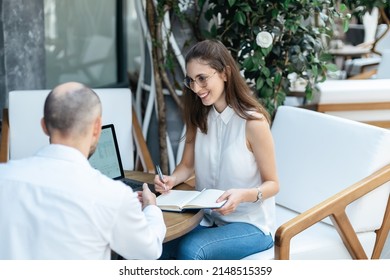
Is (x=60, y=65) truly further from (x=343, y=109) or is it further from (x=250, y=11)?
(x=343, y=109)

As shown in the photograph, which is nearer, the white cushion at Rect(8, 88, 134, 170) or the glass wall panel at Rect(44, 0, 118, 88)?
the white cushion at Rect(8, 88, 134, 170)

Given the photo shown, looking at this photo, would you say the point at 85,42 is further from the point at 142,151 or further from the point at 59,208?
the point at 59,208

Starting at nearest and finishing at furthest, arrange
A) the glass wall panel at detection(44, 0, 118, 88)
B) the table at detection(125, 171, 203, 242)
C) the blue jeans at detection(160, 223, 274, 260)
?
the table at detection(125, 171, 203, 242), the blue jeans at detection(160, 223, 274, 260), the glass wall panel at detection(44, 0, 118, 88)

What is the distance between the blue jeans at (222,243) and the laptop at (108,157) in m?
0.47

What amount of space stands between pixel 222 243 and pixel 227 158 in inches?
14.4

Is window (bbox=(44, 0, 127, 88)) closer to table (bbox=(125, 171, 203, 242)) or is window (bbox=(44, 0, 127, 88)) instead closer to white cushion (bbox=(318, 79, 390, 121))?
white cushion (bbox=(318, 79, 390, 121))

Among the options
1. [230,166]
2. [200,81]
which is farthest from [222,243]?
[200,81]

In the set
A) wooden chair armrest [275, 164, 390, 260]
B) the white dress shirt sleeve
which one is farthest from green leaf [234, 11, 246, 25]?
the white dress shirt sleeve

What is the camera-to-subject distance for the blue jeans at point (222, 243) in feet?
8.63

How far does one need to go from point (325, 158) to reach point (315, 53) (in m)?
1.15

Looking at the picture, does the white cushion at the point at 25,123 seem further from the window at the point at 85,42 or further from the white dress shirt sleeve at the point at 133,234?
the white dress shirt sleeve at the point at 133,234

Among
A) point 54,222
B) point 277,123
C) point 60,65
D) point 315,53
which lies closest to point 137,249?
point 54,222

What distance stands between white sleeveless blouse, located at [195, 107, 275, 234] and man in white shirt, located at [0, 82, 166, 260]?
94 cm

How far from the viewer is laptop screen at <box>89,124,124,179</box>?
121 inches
